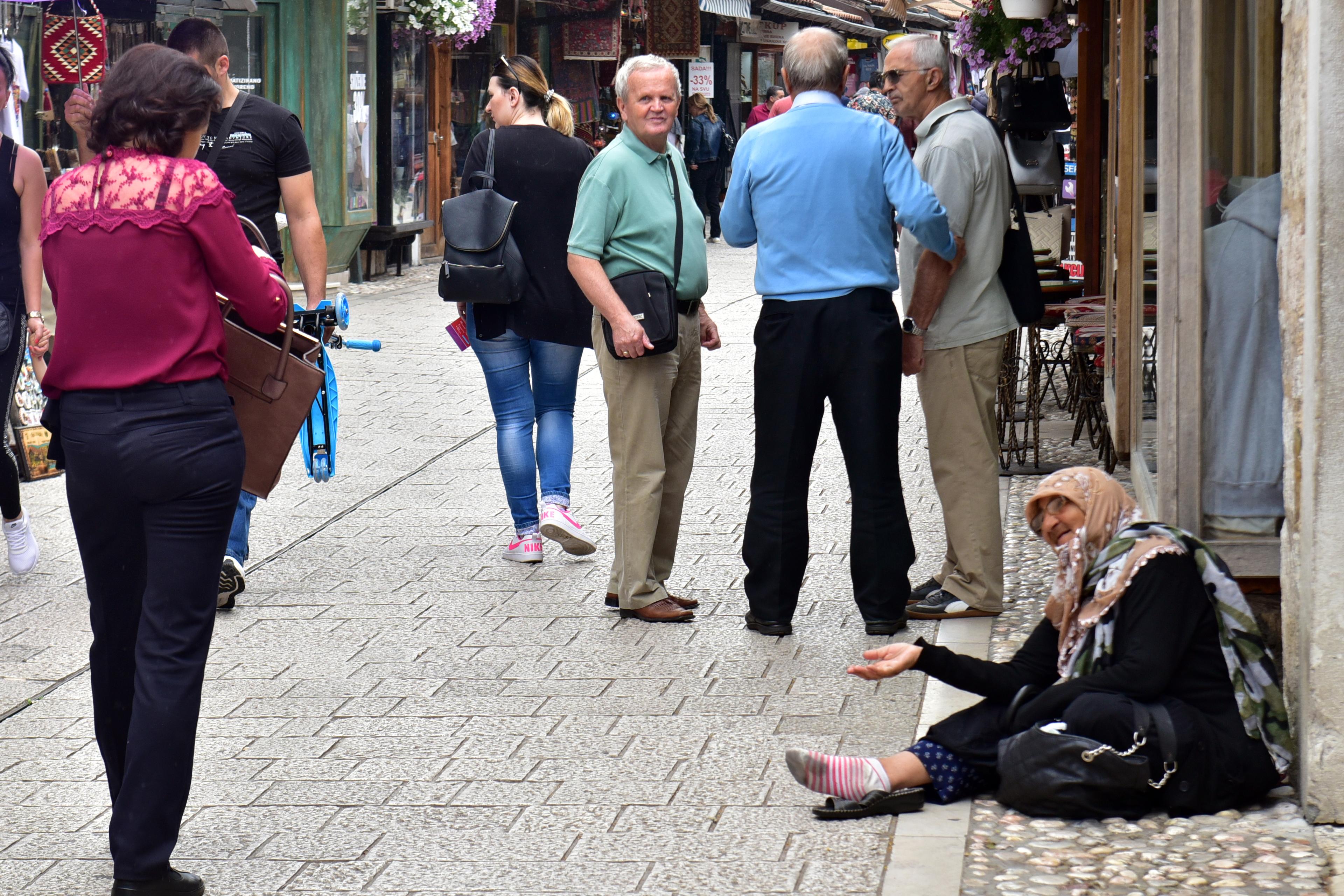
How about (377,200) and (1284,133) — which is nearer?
(1284,133)

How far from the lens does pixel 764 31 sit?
31266 millimetres

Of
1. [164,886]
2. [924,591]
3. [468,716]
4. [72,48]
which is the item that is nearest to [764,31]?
[72,48]

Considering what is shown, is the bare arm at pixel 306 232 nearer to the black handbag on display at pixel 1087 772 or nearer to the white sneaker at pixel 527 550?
the white sneaker at pixel 527 550

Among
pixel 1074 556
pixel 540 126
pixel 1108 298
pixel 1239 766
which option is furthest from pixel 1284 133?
pixel 1108 298

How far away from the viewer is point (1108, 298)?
8055 mm

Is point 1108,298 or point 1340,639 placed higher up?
point 1108,298

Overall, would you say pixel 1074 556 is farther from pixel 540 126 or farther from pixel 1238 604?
pixel 540 126

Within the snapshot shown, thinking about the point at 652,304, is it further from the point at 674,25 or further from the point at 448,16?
the point at 674,25

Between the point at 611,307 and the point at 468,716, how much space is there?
4.68ft

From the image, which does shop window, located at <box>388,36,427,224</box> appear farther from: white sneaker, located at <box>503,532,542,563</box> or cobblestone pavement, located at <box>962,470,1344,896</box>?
cobblestone pavement, located at <box>962,470,1344,896</box>

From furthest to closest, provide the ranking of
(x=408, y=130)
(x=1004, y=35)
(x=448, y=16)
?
(x=408, y=130) → (x=448, y=16) → (x=1004, y=35)

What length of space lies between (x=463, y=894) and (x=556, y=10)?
19675 mm

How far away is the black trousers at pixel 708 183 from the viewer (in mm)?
23609

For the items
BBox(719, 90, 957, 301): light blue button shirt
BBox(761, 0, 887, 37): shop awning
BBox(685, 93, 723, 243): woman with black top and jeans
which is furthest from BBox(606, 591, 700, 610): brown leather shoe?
BBox(761, 0, 887, 37): shop awning
